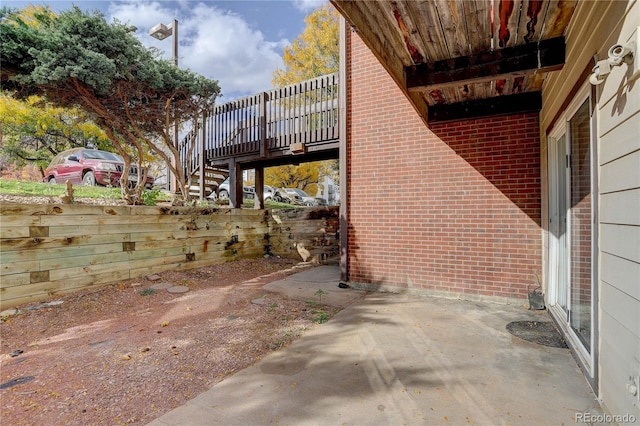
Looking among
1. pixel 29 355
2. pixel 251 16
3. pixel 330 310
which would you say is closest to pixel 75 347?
pixel 29 355

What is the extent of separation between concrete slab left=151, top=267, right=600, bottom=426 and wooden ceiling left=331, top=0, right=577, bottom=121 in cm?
256

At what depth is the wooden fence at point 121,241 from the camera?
3574 mm

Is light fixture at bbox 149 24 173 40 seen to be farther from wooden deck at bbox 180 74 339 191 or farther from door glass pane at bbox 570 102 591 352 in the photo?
door glass pane at bbox 570 102 591 352

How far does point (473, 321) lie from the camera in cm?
339

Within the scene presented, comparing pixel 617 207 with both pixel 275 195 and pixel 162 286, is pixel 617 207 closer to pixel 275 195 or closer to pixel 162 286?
pixel 162 286

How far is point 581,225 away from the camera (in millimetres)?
2541

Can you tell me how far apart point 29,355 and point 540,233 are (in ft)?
18.5

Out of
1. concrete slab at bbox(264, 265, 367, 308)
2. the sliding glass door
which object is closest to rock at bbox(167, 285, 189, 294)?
concrete slab at bbox(264, 265, 367, 308)

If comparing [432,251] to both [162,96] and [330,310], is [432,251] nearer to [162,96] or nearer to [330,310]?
[330,310]

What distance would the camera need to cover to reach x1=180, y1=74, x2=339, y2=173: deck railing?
641 centimetres

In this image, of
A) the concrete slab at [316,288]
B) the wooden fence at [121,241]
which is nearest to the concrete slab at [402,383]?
the concrete slab at [316,288]

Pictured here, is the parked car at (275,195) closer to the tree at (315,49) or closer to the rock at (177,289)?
the tree at (315,49)

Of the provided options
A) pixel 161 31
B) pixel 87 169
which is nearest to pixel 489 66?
pixel 161 31

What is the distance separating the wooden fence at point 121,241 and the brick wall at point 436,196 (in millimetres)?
2445
